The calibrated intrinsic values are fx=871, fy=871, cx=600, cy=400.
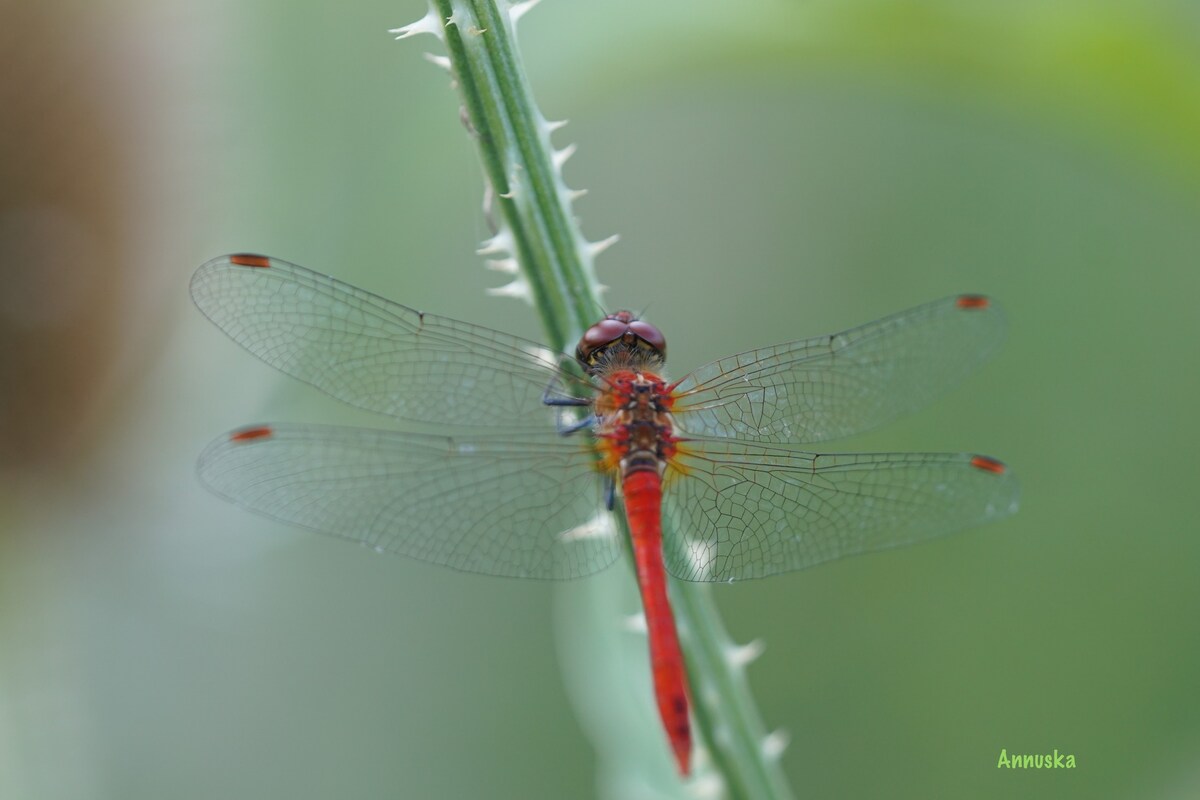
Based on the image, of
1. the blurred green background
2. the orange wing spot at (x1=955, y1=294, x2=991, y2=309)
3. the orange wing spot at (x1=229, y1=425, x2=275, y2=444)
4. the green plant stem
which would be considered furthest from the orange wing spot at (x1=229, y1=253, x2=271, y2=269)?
the orange wing spot at (x1=955, y1=294, x2=991, y2=309)

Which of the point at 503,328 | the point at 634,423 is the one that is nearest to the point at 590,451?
the point at 634,423

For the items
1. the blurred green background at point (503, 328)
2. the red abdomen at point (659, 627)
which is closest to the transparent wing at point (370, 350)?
the red abdomen at point (659, 627)

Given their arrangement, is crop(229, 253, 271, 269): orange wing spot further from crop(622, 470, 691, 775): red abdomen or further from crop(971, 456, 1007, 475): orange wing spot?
crop(971, 456, 1007, 475): orange wing spot

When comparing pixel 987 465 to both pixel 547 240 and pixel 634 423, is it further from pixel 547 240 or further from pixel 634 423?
pixel 547 240

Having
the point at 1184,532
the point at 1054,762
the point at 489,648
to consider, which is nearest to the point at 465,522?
the point at 489,648

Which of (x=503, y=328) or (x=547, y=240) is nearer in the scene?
(x=547, y=240)
